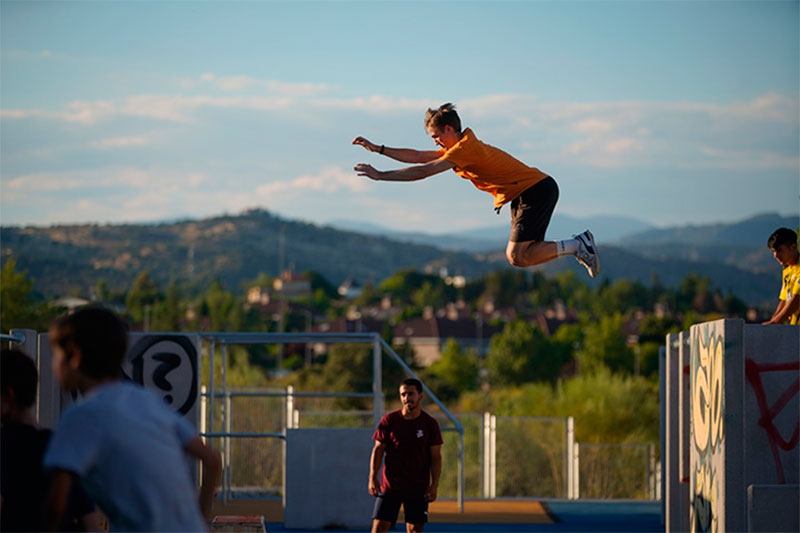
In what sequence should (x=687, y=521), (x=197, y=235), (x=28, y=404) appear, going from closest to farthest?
(x=28, y=404)
(x=687, y=521)
(x=197, y=235)

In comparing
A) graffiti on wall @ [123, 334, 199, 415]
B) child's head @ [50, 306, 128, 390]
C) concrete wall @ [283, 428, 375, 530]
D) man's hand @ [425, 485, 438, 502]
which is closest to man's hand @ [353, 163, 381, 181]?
man's hand @ [425, 485, 438, 502]

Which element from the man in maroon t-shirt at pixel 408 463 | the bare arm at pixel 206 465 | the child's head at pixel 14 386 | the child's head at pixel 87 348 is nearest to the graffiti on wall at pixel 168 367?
the man in maroon t-shirt at pixel 408 463

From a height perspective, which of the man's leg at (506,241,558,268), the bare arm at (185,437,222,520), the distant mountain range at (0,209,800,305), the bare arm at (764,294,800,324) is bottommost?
the bare arm at (185,437,222,520)

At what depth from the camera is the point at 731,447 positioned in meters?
8.12

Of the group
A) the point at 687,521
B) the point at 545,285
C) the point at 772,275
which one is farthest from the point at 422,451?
the point at 772,275

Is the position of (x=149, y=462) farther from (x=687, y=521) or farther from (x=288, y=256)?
(x=288, y=256)

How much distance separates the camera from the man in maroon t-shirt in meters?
8.57

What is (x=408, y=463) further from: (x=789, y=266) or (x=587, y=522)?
(x=587, y=522)

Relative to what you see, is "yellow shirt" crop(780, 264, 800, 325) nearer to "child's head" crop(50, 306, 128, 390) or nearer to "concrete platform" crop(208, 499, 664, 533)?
"concrete platform" crop(208, 499, 664, 533)

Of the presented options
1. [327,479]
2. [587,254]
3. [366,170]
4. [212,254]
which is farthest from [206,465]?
[212,254]

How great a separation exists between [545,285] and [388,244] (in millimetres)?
37648

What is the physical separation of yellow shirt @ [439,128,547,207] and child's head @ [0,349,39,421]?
4.05 meters

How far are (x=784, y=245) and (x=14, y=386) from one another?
6.56 meters

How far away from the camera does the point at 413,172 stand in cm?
775
